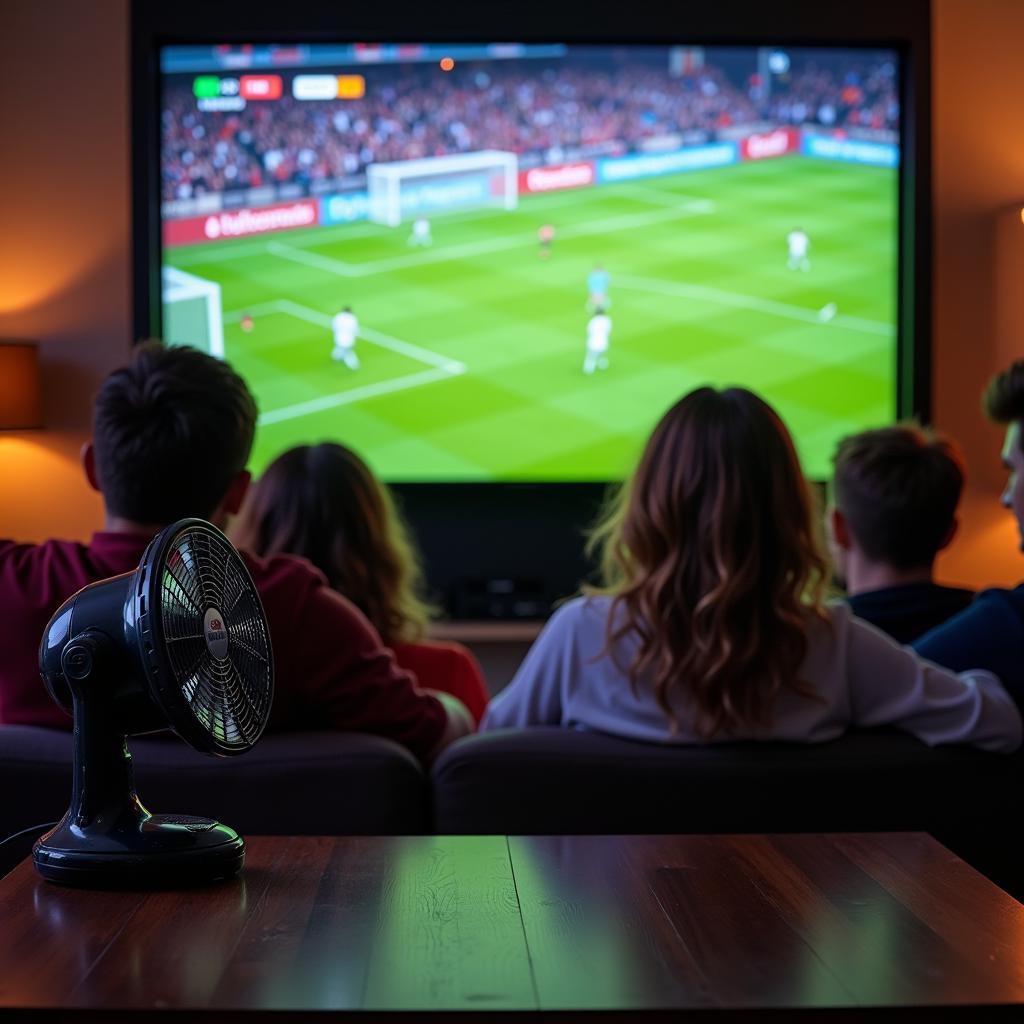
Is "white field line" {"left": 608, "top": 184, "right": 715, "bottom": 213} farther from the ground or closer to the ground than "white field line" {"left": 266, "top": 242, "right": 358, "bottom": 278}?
farther from the ground

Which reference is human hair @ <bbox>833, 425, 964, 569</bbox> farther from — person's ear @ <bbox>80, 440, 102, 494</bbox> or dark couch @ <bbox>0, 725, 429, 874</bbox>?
person's ear @ <bbox>80, 440, 102, 494</bbox>

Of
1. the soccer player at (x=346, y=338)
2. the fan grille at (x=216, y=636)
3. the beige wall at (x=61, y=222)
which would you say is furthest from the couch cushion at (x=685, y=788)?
the beige wall at (x=61, y=222)

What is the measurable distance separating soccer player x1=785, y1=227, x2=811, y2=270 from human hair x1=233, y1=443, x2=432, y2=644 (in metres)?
2.78

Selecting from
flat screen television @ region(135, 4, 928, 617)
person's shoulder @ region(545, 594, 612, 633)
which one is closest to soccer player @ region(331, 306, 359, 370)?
flat screen television @ region(135, 4, 928, 617)

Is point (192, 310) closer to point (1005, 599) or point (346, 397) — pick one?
point (346, 397)

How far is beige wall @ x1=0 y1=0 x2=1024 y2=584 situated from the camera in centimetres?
484

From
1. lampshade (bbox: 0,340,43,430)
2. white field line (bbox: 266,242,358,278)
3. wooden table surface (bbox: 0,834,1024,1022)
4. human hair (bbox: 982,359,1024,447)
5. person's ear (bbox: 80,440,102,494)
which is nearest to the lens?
wooden table surface (bbox: 0,834,1024,1022)

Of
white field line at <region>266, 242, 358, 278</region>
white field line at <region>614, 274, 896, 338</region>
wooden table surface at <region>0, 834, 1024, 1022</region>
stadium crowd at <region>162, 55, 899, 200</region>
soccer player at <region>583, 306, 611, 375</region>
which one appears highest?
stadium crowd at <region>162, 55, 899, 200</region>

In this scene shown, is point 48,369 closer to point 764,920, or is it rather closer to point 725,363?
point 725,363

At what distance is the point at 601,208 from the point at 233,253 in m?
1.34

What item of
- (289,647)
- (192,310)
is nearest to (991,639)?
(289,647)

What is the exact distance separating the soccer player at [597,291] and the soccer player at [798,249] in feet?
2.27

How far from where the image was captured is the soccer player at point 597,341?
4949 millimetres

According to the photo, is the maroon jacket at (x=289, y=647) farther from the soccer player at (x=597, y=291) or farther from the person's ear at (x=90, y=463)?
the soccer player at (x=597, y=291)
